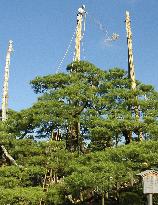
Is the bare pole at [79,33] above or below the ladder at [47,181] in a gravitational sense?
above

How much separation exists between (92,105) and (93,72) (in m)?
1.56

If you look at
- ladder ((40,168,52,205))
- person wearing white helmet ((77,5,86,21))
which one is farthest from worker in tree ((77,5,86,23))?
ladder ((40,168,52,205))

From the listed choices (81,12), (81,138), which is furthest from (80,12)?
(81,138)

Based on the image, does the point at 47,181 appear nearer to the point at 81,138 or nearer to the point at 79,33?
the point at 81,138

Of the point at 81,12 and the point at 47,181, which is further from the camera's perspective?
the point at 81,12

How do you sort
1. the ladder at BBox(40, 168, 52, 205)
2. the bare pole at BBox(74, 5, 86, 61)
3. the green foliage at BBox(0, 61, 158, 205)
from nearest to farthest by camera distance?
the green foliage at BBox(0, 61, 158, 205), the ladder at BBox(40, 168, 52, 205), the bare pole at BBox(74, 5, 86, 61)

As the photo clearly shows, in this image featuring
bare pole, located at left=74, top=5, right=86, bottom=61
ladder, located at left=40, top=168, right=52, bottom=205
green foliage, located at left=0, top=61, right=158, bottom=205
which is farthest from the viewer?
bare pole, located at left=74, top=5, right=86, bottom=61

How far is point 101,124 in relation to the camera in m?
14.5

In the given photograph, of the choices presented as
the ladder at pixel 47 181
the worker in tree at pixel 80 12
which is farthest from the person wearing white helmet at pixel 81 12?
the ladder at pixel 47 181

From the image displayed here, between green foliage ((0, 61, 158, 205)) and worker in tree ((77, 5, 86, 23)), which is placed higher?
worker in tree ((77, 5, 86, 23))

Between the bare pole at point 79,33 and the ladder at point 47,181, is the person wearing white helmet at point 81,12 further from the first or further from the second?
the ladder at point 47,181

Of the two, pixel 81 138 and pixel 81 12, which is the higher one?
pixel 81 12

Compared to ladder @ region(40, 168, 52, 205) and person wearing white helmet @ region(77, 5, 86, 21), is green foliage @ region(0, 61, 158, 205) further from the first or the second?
person wearing white helmet @ region(77, 5, 86, 21)

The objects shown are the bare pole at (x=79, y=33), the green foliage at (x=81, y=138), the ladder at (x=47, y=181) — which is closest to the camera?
the green foliage at (x=81, y=138)
